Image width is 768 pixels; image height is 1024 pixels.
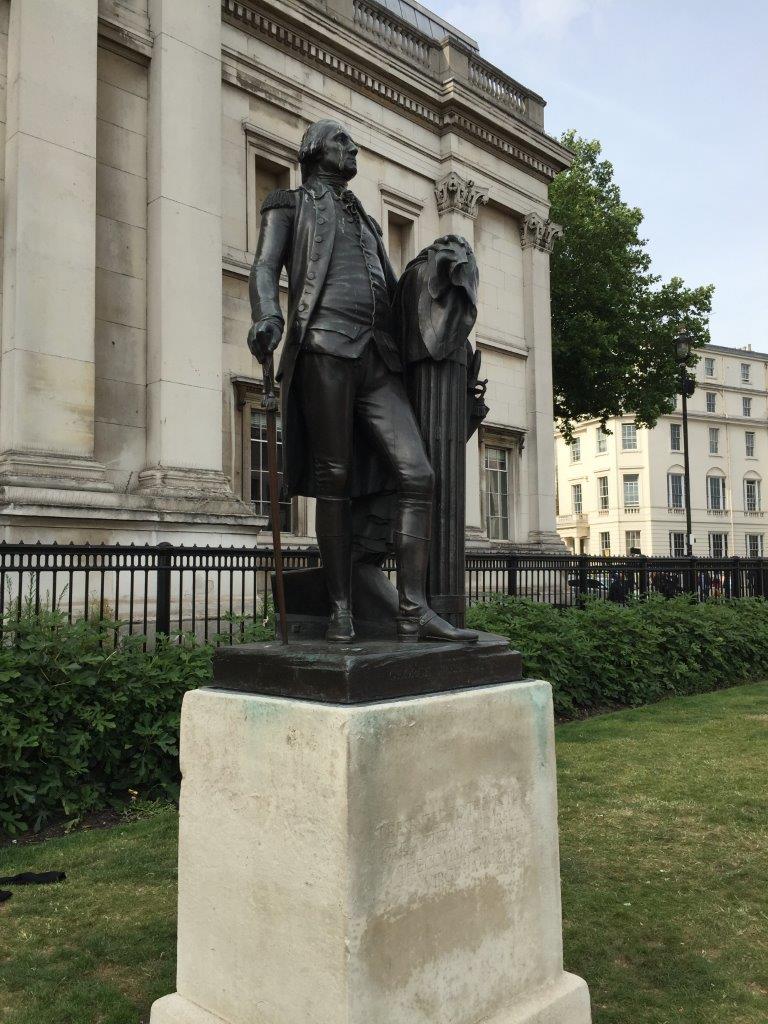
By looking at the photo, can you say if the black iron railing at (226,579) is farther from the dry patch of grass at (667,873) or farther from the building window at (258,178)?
the building window at (258,178)

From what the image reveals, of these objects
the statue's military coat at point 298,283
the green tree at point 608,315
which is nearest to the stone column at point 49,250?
the statue's military coat at point 298,283

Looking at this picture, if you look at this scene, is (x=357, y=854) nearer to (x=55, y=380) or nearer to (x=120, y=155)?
(x=55, y=380)

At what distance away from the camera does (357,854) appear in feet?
8.79

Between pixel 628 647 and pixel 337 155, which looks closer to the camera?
pixel 337 155

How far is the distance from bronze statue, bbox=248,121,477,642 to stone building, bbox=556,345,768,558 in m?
64.0

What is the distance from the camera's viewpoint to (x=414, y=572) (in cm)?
352

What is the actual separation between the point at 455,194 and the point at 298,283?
18136mm

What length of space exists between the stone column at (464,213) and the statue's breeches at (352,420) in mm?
16373

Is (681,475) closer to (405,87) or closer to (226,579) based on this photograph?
(405,87)

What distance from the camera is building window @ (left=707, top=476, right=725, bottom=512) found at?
226 feet

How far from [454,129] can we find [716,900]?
19.6 meters

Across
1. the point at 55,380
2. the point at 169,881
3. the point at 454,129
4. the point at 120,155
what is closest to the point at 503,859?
the point at 169,881

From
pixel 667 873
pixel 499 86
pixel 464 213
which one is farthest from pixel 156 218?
pixel 499 86

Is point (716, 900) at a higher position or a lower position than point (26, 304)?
lower
